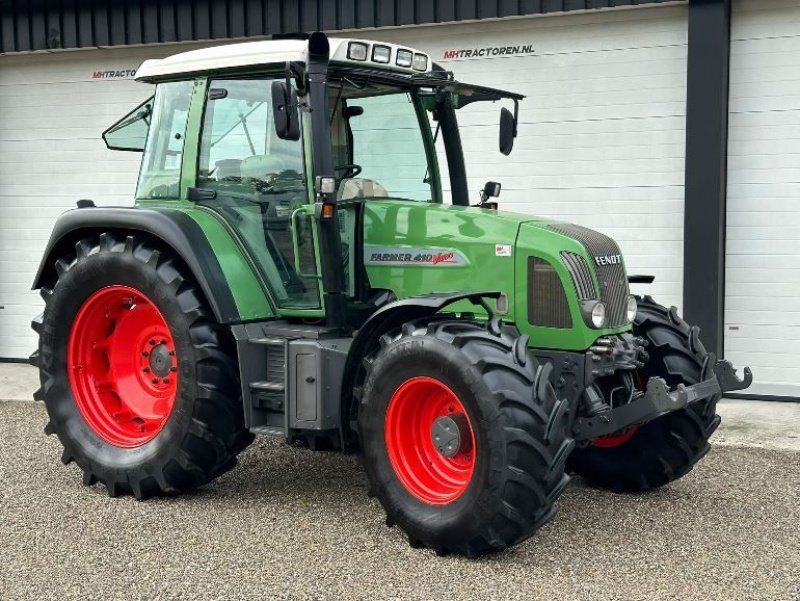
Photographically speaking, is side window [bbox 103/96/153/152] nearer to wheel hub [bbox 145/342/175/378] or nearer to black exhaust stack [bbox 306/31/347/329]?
wheel hub [bbox 145/342/175/378]

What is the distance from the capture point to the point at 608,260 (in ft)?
18.7

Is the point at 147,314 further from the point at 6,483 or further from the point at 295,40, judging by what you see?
the point at 295,40

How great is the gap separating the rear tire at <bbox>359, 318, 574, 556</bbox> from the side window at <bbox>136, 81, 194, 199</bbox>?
189 cm

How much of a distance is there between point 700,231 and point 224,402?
4576mm

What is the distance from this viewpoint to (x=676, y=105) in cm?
893

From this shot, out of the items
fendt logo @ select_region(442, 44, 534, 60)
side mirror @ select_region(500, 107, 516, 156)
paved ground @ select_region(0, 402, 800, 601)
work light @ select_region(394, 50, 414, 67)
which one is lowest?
paved ground @ select_region(0, 402, 800, 601)

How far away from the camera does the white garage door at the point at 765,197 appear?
340 inches

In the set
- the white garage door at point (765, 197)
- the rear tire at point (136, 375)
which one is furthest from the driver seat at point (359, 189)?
the white garage door at point (765, 197)

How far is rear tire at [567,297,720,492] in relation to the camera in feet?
19.4

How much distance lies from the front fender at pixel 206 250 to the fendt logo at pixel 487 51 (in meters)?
4.30

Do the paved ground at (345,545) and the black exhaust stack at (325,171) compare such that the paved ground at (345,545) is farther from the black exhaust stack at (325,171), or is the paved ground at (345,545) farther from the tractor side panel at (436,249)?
the tractor side panel at (436,249)

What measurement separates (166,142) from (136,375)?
1.43 m

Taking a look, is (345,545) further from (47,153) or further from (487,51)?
(47,153)

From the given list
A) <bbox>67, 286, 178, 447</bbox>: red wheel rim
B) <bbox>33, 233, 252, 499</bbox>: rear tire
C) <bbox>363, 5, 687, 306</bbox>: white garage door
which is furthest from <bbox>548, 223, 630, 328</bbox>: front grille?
<bbox>363, 5, 687, 306</bbox>: white garage door
